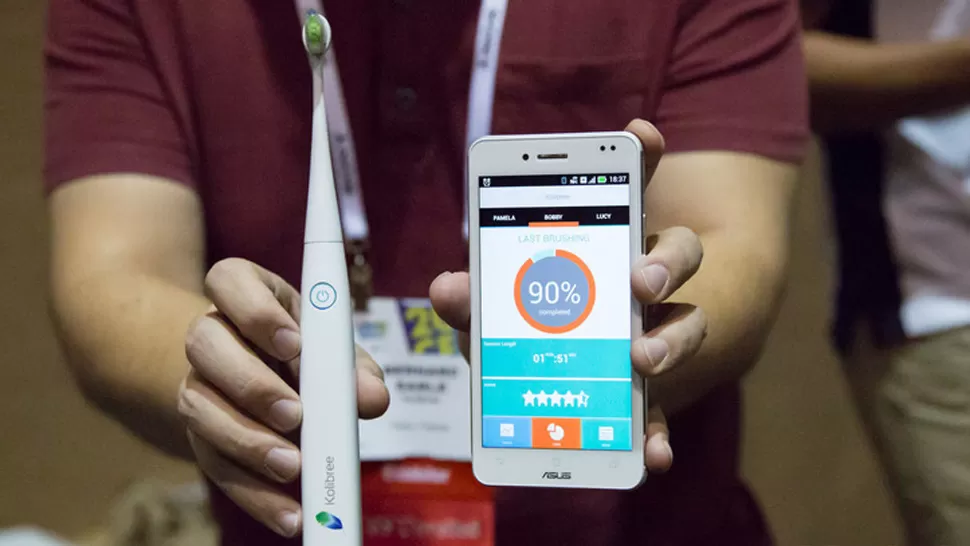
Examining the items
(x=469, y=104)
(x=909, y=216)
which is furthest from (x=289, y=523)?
(x=909, y=216)

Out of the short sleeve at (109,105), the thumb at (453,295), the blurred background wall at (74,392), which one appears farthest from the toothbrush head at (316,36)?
the blurred background wall at (74,392)

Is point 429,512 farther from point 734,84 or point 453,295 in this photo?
point 734,84

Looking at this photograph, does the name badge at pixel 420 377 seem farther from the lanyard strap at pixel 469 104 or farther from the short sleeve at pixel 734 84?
the short sleeve at pixel 734 84

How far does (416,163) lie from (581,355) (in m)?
0.21

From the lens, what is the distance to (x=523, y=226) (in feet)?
1.13

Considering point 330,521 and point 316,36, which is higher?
point 316,36

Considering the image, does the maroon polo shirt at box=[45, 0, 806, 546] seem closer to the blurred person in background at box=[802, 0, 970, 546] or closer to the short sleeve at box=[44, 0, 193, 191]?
the short sleeve at box=[44, 0, 193, 191]

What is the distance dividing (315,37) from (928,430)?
21.3 inches

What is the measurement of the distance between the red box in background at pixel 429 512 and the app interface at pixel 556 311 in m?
0.10

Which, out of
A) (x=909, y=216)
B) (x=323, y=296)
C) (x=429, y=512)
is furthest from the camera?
(x=909, y=216)

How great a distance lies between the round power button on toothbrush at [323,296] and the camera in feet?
0.98

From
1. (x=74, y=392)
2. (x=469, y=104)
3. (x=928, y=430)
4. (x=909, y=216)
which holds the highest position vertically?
(x=469, y=104)

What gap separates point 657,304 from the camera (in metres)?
0.34

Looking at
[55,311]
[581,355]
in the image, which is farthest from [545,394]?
[55,311]
